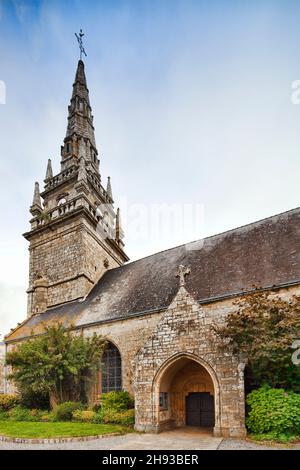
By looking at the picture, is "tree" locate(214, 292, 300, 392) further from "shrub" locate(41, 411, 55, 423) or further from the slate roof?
"shrub" locate(41, 411, 55, 423)

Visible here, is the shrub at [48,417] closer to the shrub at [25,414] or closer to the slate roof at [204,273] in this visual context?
the shrub at [25,414]

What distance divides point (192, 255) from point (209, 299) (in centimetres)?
479

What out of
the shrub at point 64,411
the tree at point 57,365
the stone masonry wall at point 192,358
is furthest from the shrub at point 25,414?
the stone masonry wall at point 192,358

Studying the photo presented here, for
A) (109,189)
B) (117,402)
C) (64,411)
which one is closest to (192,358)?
(117,402)

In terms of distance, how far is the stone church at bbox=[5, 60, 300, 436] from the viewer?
34.9 feet

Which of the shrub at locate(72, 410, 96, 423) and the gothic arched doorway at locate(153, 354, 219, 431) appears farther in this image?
the shrub at locate(72, 410, 96, 423)

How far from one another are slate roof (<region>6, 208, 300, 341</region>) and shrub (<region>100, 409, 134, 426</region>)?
Answer: 4.14m

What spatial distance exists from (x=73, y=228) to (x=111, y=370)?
10.2 m

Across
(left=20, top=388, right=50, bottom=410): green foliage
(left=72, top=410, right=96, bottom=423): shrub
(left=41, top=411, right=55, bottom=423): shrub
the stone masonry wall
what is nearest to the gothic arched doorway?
the stone masonry wall

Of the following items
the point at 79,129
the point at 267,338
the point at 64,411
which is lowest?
the point at 64,411

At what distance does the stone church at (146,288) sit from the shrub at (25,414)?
2.81m

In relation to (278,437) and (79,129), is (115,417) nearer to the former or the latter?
(278,437)

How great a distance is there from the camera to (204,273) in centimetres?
1556
